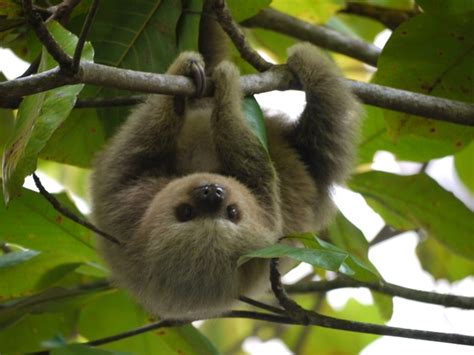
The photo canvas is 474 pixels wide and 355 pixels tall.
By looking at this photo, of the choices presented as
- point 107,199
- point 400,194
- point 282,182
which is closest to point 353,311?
point 400,194

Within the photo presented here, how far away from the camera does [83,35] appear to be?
8.69 feet

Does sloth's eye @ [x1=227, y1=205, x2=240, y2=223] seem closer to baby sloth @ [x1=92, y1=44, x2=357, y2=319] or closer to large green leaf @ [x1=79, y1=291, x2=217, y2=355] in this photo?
baby sloth @ [x1=92, y1=44, x2=357, y2=319]

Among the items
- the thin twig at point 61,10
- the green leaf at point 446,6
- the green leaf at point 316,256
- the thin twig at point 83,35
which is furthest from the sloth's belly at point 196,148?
the thin twig at point 83,35

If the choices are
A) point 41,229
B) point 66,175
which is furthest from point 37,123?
point 66,175

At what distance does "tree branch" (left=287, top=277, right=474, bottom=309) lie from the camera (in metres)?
3.86

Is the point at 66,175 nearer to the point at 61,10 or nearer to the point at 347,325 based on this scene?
the point at 61,10

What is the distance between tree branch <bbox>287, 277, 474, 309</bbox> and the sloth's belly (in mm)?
769

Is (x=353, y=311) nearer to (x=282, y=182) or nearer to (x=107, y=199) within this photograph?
(x=282, y=182)

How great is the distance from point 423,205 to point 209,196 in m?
1.36

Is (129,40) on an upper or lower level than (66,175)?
lower

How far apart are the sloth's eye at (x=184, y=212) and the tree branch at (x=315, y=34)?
1525 mm

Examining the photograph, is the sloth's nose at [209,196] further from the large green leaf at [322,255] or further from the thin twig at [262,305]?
the large green leaf at [322,255]

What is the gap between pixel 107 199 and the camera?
4.18 m

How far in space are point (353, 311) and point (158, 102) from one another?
98.9 inches
